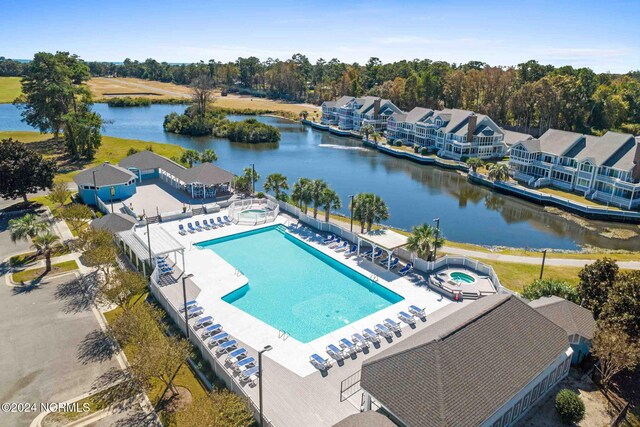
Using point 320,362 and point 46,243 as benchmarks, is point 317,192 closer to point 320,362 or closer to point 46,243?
point 320,362

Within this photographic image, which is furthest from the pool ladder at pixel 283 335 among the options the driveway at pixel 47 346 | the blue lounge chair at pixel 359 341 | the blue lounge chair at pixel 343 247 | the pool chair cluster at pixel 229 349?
the blue lounge chair at pixel 343 247

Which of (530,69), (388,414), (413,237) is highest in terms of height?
(530,69)

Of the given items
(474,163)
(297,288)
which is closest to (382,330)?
(297,288)

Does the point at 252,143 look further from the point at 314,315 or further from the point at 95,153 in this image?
the point at 314,315

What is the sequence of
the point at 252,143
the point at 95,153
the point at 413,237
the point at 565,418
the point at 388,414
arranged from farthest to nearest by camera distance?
the point at 252,143 < the point at 95,153 < the point at 413,237 < the point at 565,418 < the point at 388,414

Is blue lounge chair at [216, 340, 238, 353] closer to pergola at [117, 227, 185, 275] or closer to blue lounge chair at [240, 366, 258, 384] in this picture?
blue lounge chair at [240, 366, 258, 384]

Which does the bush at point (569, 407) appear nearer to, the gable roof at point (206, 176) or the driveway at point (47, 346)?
the driveway at point (47, 346)

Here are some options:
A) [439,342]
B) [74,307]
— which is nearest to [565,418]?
[439,342]
